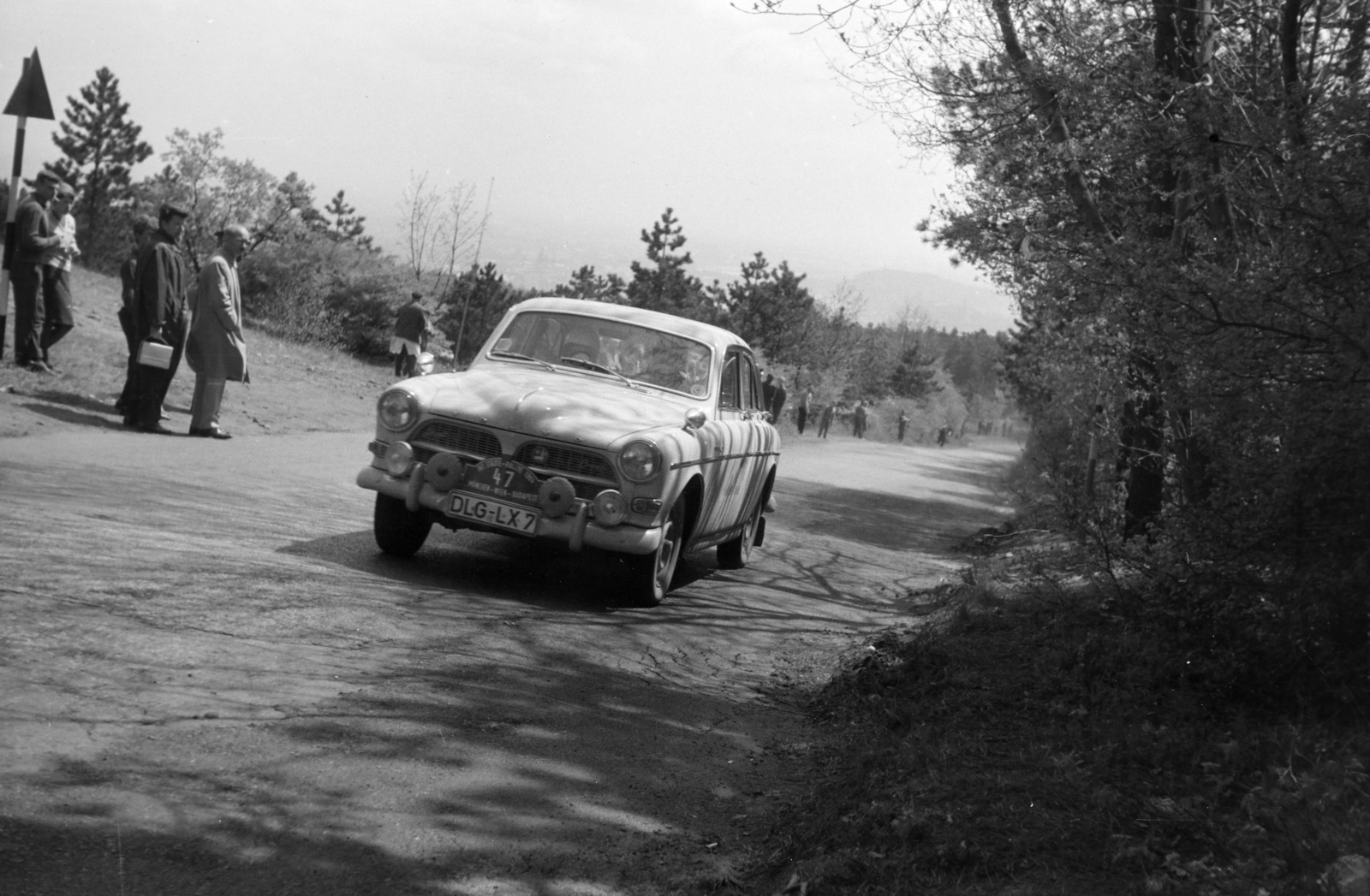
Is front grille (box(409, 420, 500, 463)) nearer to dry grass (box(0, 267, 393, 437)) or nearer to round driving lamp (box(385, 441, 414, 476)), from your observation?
round driving lamp (box(385, 441, 414, 476))

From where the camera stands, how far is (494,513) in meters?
7.59

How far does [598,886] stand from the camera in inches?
144

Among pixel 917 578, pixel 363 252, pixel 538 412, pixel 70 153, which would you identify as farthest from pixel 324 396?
pixel 70 153

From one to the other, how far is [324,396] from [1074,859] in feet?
59.7

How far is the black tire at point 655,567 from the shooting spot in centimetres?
788

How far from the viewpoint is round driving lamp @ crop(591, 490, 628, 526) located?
7484 mm

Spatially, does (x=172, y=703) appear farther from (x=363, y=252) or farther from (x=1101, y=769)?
(x=363, y=252)

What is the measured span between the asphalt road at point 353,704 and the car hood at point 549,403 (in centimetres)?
98

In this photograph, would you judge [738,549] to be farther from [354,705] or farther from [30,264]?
[30,264]

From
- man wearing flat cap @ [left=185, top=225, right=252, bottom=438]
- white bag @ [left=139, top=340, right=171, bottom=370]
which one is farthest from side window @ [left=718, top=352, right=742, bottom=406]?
white bag @ [left=139, top=340, right=171, bottom=370]

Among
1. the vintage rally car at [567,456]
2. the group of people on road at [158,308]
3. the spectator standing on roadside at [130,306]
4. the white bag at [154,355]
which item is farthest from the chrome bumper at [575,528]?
the spectator standing on roadside at [130,306]

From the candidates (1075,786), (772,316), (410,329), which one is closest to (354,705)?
(1075,786)

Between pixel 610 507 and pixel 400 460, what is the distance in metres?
1.29

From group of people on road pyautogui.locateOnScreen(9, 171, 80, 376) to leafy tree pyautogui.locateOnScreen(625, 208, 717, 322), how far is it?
4692 cm
